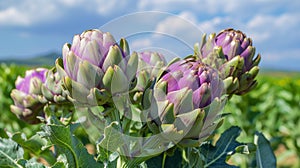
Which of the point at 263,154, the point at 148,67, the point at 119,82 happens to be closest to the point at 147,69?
the point at 148,67

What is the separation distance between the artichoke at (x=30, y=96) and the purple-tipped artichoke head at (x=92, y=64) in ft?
0.90

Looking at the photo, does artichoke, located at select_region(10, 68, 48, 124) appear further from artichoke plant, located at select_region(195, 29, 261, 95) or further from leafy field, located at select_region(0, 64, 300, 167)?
leafy field, located at select_region(0, 64, 300, 167)

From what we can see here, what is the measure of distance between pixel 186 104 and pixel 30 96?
0.42m

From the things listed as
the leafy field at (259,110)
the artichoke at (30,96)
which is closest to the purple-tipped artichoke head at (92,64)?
the artichoke at (30,96)

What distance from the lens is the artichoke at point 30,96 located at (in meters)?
0.92

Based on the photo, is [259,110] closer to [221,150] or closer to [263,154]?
[263,154]

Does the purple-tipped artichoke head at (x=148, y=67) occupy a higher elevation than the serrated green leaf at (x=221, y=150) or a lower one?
higher

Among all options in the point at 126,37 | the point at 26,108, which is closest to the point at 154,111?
the point at 126,37

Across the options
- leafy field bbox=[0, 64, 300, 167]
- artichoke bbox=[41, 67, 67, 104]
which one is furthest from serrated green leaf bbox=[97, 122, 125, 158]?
leafy field bbox=[0, 64, 300, 167]

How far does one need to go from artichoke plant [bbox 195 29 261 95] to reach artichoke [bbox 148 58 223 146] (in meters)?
0.15

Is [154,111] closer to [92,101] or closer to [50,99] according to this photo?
[92,101]

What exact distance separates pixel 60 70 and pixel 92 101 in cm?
7

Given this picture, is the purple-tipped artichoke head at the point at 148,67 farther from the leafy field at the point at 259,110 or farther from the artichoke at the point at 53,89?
the leafy field at the point at 259,110

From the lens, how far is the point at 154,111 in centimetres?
66
